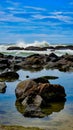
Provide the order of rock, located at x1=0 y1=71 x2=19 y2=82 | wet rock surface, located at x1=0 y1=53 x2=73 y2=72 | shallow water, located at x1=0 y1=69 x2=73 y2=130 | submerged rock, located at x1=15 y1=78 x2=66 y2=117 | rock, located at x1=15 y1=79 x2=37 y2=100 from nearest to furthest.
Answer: shallow water, located at x1=0 y1=69 x2=73 y2=130, submerged rock, located at x1=15 y1=78 x2=66 y2=117, rock, located at x1=15 y1=79 x2=37 y2=100, rock, located at x1=0 y1=71 x2=19 y2=82, wet rock surface, located at x1=0 y1=53 x2=73 y2=72

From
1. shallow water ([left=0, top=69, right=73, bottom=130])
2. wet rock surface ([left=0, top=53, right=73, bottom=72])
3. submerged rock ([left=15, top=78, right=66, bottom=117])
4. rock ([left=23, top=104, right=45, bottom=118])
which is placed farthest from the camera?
wet rock surface ([left=0, top=53, right=73, bottom=72])

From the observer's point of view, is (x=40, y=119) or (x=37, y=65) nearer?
(x=40, y=119)

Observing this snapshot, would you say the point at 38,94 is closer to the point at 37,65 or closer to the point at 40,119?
the point at 40,119

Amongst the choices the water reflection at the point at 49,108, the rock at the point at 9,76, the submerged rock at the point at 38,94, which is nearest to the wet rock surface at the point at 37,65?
the rock at the point at 9,76

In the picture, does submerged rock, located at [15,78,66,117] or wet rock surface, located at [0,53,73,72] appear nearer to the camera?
submerged rock, located at [15,78,66,117]

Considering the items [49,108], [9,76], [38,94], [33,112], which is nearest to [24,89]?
[38,94]

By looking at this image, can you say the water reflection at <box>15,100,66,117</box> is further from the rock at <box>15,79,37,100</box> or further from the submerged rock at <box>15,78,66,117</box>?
the rock at <box>15,79,37,100</box>

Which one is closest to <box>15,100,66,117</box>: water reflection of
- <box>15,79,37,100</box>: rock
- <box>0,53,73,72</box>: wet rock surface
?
<box>15,79,37,100</box>: rock

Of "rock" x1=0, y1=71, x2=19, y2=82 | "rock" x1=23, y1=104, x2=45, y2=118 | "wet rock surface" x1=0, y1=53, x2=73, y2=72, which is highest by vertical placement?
"rock" x1=23, y1=104, x2=45, y2=118

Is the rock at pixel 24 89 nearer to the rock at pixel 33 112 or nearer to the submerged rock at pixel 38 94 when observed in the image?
the submerged rock at pixel 38 94

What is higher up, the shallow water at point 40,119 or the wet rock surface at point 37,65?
the shallow water at point 40,119

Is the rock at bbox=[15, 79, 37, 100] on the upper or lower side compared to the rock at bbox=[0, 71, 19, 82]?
upper

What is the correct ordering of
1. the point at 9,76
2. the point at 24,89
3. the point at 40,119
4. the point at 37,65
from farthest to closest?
the point at 37,65, the point at 9,76, the point at 24,89, the point at 40,119

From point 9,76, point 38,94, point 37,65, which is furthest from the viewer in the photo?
point 37,65
